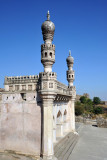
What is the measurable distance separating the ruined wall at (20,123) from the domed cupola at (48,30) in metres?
4.53

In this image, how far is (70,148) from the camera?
14.6 m

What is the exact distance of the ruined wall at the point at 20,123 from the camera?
11.6m

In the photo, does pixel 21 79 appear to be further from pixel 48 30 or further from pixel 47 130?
pixel 47 130

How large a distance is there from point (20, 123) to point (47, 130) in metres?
2.55

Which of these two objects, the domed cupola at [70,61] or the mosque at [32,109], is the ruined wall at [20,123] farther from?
the domed cupola at [70,61]

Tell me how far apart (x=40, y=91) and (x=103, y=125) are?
1995 centimetres

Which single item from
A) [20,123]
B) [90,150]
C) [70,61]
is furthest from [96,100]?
[20,123]

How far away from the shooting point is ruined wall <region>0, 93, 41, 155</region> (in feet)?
38.1

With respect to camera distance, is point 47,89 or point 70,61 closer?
point 47,89

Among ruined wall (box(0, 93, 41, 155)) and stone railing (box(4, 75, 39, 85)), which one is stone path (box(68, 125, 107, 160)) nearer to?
ruined wall (box(0, 93, 41, 155))

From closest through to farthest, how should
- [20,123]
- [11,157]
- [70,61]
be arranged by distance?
1. [11,157]
2. [20,123]
3. [70,61]

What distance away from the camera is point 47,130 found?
10.9m

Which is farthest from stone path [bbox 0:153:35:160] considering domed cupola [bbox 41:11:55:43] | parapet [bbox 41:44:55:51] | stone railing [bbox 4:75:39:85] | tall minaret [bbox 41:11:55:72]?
domed cupola [bbox 41:11:55:43]

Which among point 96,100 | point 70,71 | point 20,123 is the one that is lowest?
point 20,123
